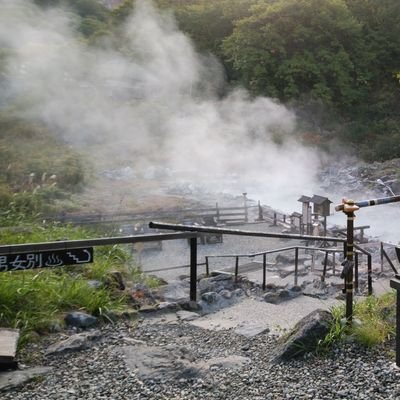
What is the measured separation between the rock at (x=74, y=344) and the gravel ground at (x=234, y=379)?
0.05m

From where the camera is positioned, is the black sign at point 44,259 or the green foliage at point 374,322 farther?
the black sign at point 44,259

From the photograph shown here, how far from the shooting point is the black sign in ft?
10.6

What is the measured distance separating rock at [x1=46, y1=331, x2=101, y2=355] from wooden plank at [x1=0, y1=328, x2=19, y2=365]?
213 millimetres

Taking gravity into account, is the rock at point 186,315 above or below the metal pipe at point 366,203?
below

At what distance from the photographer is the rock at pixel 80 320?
11.2 ft

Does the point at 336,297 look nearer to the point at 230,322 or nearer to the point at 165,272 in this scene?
the point at 230,322

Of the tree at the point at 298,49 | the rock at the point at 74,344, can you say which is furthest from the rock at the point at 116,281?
the tree at the point at 298,49

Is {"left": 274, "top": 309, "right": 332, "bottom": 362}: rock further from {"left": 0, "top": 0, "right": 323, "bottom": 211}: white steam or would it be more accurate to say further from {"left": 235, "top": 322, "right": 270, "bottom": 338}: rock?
{"left": 0, "top": 0, "right": 323, "bottom": 211}: white steam

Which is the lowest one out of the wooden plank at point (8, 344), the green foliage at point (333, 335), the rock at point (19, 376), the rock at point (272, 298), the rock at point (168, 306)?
the rock at point (272, 298)

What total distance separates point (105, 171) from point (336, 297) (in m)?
16.1

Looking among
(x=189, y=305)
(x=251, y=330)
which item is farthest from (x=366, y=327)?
(x=189, y=305)

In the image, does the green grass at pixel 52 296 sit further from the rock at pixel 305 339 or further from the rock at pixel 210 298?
the rock at pixel 305 339

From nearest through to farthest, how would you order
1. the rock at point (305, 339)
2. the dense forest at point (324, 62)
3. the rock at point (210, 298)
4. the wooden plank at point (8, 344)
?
the wooden plank at point (8, 344)
the rock at point (305, 339)
the rock at point (210, 298)
the dense forest at point (324, 62)

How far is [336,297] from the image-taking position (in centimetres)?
617
